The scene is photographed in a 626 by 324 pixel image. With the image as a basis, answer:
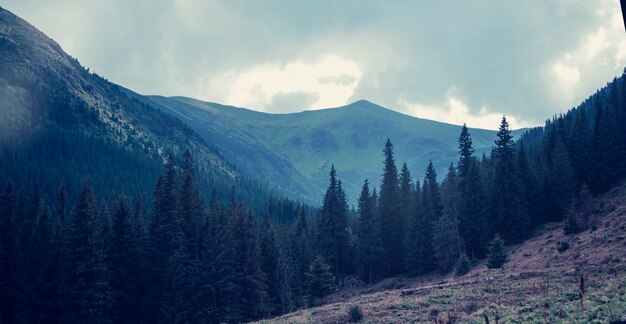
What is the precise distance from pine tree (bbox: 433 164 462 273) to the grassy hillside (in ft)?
47.4

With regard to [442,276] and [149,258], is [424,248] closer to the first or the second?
[442,276]

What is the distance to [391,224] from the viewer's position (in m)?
76.2

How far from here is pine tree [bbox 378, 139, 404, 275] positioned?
75562mm

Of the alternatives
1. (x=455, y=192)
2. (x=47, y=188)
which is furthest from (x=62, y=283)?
(x=47, y=188)

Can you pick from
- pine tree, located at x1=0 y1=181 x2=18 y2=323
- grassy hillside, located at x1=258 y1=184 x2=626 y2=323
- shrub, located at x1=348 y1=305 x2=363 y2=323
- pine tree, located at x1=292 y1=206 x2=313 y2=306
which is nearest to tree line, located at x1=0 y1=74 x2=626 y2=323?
pine tree, located at x1=0 y1=181 x2=18 y2=323

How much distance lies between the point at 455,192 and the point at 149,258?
3956 cm

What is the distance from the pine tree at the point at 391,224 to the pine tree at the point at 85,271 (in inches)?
1619

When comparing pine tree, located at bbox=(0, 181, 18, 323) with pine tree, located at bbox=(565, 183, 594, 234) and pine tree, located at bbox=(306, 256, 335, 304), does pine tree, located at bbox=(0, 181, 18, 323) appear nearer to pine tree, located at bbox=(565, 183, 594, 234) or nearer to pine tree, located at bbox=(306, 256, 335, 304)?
pine tree, located at bbox=(306, 256, 335, 304)

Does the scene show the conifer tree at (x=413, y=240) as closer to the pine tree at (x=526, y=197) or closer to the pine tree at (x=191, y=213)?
the pine tree at (x=526, y=197)

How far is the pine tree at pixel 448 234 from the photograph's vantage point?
6256cm

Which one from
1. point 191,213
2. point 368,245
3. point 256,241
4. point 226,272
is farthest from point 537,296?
point 368,245

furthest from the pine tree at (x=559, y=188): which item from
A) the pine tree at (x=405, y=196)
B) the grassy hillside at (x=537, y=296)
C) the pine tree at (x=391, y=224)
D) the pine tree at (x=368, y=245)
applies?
the pine tree at (x=368, y=245)

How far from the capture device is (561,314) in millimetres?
19844

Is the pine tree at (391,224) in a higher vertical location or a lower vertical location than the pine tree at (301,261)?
higher
